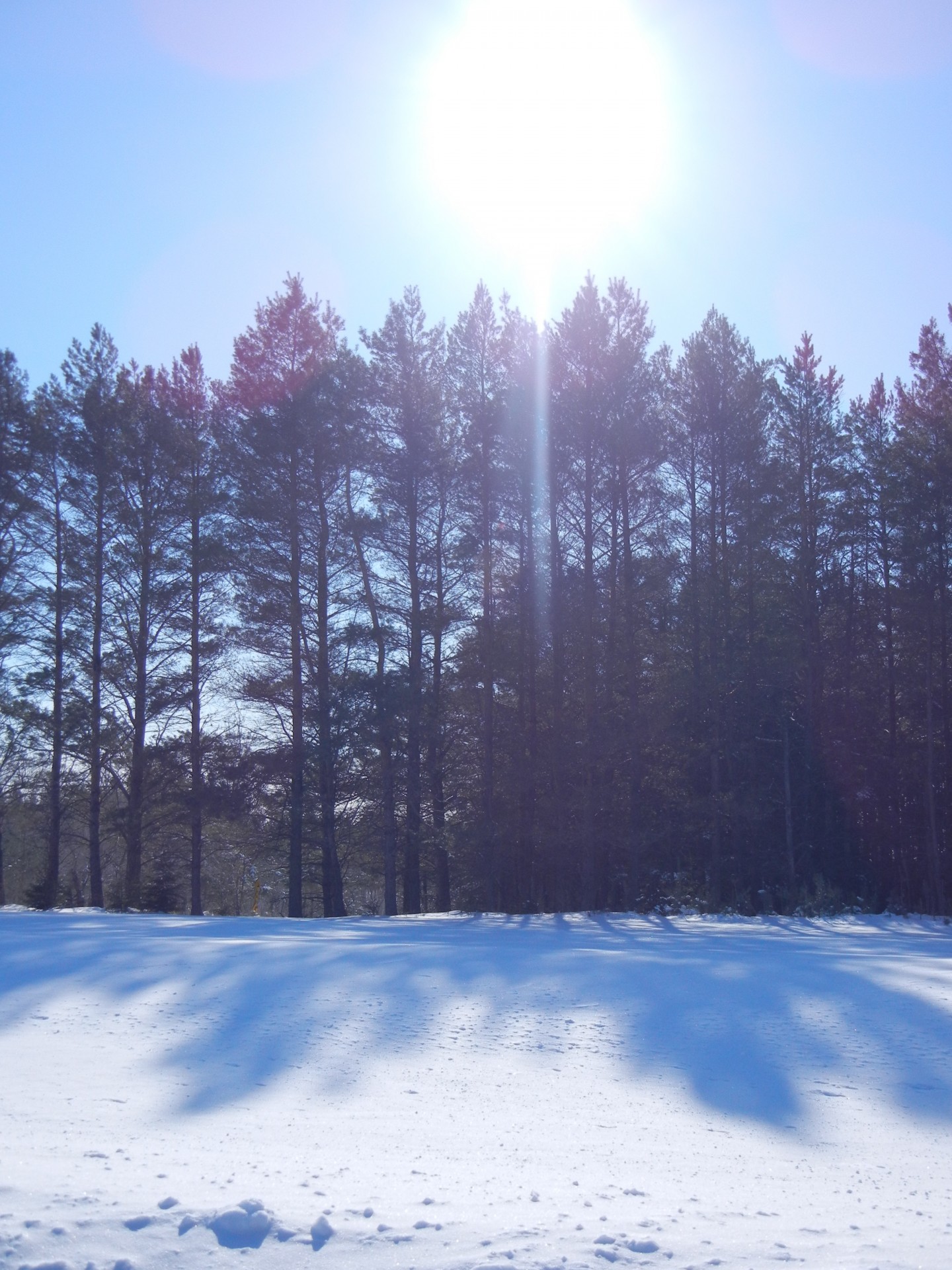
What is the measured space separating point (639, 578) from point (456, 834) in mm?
→ 6779

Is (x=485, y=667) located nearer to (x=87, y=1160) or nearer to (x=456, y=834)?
(x=456, y=834)

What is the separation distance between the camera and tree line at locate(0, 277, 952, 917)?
20984mm

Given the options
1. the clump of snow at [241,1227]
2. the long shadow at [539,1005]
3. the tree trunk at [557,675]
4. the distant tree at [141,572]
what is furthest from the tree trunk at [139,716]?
the clump of snow at [241,1227]

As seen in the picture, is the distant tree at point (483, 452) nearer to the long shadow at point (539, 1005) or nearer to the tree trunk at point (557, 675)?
the tree trunk at point (557, 675)

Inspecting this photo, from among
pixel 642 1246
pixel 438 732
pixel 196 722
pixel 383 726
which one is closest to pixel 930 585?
pixel 438 732

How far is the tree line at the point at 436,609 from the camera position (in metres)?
21.0

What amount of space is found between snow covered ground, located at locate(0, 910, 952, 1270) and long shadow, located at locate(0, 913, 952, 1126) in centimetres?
3

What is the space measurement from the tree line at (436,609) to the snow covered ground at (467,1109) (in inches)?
490

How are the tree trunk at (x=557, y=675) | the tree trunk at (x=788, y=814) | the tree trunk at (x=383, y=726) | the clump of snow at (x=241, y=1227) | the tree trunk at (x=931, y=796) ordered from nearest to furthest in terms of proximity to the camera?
the clump of snow at (x=241, y=1227) → the tree trunk at (x=383, y=726) → the tree trunk at (x=557, y=675) → the tree trunk at (x=931, y=796) → the tree trunk at (x=788, y=814)

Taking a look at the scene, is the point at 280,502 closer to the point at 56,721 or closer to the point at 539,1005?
the point at 56,721

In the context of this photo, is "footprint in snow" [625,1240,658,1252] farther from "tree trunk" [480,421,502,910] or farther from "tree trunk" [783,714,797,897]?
"tree trunk" [783,714,797,897]

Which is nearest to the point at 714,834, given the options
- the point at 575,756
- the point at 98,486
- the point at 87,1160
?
the point at 575,756

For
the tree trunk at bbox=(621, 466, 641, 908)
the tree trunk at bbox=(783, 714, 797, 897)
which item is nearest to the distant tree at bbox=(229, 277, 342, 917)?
the tree trunk at bbox=(621, 466, 641, 908)

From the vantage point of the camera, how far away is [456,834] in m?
20.8
